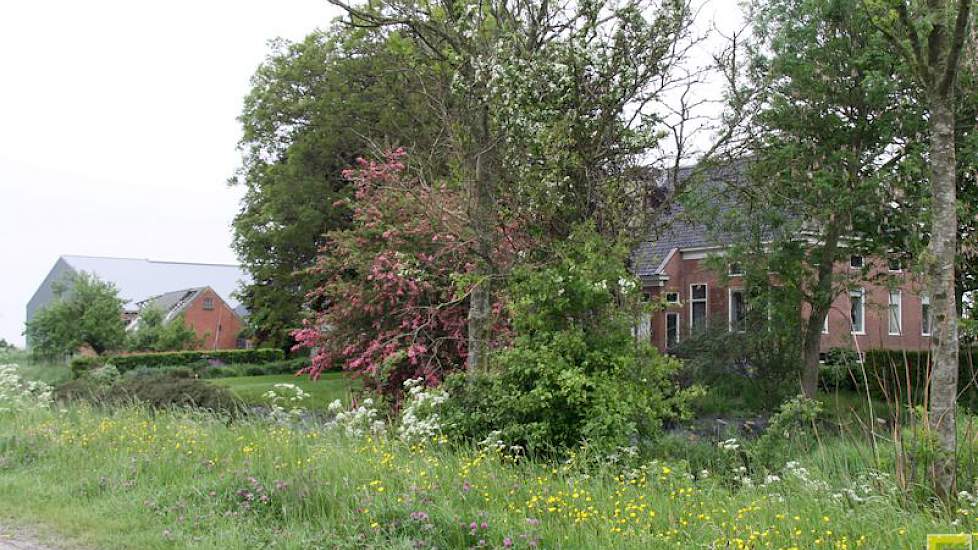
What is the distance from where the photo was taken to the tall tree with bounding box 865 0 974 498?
6359 mm

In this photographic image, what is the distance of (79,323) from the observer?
37000mm

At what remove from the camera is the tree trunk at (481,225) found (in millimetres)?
10797

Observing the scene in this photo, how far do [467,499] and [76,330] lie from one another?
118 feet

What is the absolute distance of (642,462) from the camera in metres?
8.06

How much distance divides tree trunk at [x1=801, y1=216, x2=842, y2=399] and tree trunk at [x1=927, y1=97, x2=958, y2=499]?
10217 mm

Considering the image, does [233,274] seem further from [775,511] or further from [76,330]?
[775,511]

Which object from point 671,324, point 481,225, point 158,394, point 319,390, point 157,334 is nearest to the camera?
point 481,225

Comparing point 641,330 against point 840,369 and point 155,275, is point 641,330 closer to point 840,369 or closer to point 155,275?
point 840,369

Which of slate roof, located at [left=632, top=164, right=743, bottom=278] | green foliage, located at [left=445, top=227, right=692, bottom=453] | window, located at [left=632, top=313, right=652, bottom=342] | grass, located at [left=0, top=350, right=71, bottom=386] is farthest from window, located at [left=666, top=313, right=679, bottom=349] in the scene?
grass, located at [left=0, top=350, right=71, bottom=386]

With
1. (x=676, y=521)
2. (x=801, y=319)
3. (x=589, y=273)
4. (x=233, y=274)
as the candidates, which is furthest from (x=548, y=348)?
(x=233, y=274)

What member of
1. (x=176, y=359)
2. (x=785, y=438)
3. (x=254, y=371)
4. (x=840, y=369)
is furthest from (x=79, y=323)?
(x=785, y=438)

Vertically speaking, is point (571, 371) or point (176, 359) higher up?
point (571, 371)

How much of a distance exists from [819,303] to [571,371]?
10.7m

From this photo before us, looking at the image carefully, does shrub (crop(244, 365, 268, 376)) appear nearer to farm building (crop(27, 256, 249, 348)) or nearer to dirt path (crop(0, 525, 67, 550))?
farm building (crop(27, 256, 249, 348))
